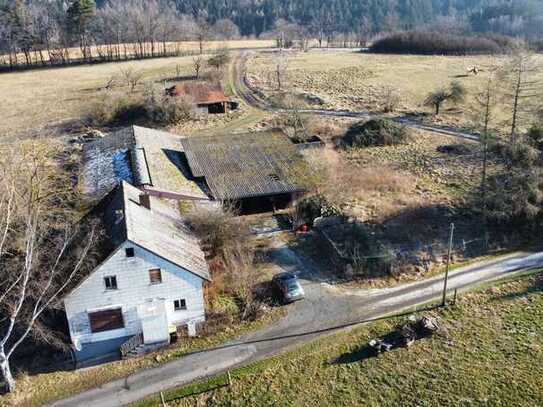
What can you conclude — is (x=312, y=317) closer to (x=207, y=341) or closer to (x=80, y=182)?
(x=207, y=341)

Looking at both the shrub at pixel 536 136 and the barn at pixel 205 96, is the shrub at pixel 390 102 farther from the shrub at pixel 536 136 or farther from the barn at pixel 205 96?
the barn at pixel 205 96

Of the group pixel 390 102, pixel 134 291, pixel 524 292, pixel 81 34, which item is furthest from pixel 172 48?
pixel 524 292

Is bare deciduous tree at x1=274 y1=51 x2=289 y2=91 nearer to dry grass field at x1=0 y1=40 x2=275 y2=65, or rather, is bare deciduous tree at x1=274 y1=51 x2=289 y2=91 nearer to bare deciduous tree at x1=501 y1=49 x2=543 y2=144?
dry grass field at x1=0 y1=40 x2=275 y2=65

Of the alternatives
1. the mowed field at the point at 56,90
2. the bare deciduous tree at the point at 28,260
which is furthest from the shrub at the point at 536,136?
the mowed field at the point at 56,90

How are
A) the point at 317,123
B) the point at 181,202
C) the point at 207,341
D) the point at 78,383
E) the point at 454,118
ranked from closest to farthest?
the point at 78,383, the point at 207,341, the point at 181,202, the point at 317,123, the point at 454,118

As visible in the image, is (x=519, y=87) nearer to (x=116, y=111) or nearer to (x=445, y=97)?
(x=445, y=97)

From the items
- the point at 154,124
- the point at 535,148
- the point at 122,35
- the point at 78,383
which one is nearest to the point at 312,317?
the point at 78,383

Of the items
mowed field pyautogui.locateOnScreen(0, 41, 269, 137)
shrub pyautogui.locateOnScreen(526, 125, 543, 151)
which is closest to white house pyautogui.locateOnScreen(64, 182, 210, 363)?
shrub pyautogui.locateOnScreen(526, 125, 543, 151)
